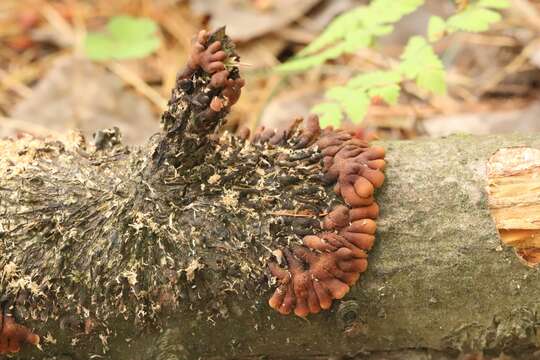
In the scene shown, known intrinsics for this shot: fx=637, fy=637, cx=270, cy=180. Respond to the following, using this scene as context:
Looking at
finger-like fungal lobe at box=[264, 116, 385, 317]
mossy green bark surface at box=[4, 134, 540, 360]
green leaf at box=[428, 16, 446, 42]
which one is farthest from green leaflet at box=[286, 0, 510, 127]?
finger-like fungal lobe at box=[264, 116, 385, 317]

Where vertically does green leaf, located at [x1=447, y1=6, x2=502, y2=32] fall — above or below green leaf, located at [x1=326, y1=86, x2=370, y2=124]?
below

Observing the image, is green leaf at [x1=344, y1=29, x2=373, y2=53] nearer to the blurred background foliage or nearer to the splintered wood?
the blurred background foliage

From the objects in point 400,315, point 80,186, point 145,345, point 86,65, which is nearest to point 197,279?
point 145,345

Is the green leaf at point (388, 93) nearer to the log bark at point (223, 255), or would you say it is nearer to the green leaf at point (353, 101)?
the green leaf at point (353, 101)

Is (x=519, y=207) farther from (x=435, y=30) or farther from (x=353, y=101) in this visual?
(x=435, y=30)

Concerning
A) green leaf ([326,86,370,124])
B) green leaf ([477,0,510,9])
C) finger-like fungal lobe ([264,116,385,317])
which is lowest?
green leaf ([477,0,510,9])

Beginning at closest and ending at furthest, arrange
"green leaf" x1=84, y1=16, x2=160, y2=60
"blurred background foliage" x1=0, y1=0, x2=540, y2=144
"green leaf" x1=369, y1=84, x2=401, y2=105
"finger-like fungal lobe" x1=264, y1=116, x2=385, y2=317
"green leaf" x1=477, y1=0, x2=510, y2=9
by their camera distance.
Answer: "finger-like fungal lobe" x1=264, y1=116, x2=385, y2=317 < "green leaf" x1=369, y1=84, x2=401, y2=105 < "green leaf" x1=477, y1=0, x2=510, y2=9 < "blurred background foliage" x1=0, y1=0, x2=540, y2=144 < "green leaf" x1=84, y1=16, x2=160, y2=60

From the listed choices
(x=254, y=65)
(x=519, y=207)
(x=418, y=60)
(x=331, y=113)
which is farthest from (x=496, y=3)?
(x=254, y=65)
